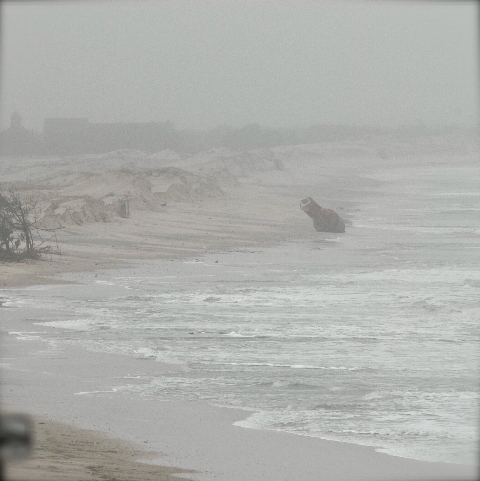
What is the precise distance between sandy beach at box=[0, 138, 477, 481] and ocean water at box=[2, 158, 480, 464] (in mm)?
391

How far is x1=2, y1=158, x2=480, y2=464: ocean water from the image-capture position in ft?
22.0

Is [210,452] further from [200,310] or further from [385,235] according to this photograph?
[385,235]

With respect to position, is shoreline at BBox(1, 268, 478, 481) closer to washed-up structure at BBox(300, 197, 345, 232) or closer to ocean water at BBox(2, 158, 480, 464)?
ocean water at BBox(2, 158, 480, 464)

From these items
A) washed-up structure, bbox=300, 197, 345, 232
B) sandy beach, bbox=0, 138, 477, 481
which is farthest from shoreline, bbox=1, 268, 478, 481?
washed-up structure, bbox=300, 197, 345, 232

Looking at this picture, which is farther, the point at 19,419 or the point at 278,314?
the point at 278,314

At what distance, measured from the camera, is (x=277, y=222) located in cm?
3089

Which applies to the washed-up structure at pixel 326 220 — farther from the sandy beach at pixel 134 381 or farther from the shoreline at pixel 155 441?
the shoreline at pixel 155 441

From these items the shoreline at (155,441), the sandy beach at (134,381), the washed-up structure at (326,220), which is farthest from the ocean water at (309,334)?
the washed-up structure at (326,220)

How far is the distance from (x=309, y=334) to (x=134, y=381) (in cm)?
337

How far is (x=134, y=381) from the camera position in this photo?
8.04m

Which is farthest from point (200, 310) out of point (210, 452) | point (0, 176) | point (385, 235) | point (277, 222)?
point (0, 176)

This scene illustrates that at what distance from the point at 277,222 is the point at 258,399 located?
23684mm

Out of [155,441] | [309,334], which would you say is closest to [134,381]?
[155,441]

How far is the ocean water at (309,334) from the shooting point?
6.70 m
